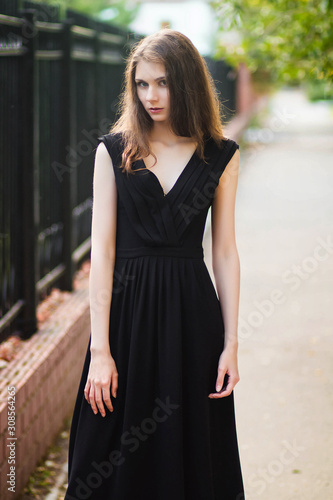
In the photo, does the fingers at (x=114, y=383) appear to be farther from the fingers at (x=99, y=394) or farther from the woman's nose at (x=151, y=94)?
the woman's nose at (x=151, y=94)

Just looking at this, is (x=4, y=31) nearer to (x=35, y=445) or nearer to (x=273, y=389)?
(x=35, y=445)

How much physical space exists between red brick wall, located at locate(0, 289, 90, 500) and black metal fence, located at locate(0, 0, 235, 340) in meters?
0.21

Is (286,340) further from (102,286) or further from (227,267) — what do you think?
(102,286)

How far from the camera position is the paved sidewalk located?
166 inches

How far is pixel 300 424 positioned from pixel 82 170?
3.01 meters

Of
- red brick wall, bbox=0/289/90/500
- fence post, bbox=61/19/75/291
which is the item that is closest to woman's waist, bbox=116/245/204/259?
red brick wall, bbox=0/289/90/500

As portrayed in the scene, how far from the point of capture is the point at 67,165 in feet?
18.6

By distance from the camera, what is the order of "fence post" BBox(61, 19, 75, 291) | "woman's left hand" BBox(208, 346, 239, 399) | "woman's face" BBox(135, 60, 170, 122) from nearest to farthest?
1. "woman's face" BBox(135, 60, 170, 122)
2. "woman's left hand" BBox(208, 346, 239, 399)
3. "fence post" BBox(61, 19, 75, 291)

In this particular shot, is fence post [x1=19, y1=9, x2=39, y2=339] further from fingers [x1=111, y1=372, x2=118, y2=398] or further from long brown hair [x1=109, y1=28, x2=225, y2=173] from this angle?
fingers [x1=111, y1=372, x2=118, y2=398]

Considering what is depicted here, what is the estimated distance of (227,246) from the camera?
2879 mm

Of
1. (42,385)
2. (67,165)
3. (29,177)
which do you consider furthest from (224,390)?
(67,165)

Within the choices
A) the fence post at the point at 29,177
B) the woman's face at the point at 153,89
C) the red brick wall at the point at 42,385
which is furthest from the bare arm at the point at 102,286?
the fence post at the point at 29,177

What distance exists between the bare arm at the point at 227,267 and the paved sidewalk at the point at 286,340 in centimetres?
137

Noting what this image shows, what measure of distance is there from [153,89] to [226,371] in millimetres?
1076
